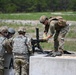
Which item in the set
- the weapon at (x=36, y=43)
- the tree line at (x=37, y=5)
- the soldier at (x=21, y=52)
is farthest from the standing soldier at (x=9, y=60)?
the tree line at (x=37, y=5)

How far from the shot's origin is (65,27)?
30.1 feet

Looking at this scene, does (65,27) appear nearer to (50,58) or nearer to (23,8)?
(50,58)

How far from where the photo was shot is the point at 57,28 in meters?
9.03

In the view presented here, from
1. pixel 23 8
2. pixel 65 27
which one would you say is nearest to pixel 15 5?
pixel 23 8

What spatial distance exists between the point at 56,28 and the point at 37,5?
91815mm

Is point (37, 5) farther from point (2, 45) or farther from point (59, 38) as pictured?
point (2, 45)

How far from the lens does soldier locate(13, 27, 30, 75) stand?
28.2 feet

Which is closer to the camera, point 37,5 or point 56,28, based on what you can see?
point 56,28

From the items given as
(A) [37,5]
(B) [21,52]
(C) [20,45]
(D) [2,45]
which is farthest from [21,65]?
(A) [37,5]

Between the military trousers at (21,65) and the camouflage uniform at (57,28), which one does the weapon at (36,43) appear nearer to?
the camouflage uniform at (57,28)

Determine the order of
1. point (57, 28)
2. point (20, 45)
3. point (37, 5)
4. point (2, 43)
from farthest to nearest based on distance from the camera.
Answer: point (37, 5) < point (57, 28) < point (2, 43) < point (20, 45)

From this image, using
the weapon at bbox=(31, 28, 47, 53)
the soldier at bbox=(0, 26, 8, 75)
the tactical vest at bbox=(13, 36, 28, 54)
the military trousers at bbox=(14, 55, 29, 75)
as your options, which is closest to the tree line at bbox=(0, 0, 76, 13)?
the weapon at bbox=(31, 28, 47, 53)

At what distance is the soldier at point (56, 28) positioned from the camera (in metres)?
8.70

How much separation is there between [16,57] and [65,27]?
132cm
